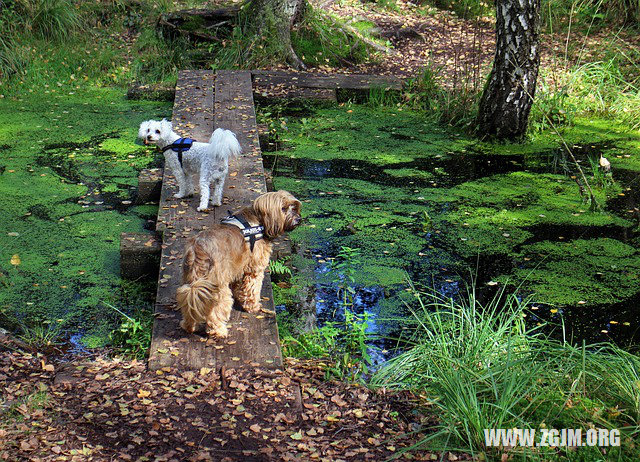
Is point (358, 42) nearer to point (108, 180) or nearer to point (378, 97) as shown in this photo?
point (378, 97)

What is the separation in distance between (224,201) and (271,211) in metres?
1.52

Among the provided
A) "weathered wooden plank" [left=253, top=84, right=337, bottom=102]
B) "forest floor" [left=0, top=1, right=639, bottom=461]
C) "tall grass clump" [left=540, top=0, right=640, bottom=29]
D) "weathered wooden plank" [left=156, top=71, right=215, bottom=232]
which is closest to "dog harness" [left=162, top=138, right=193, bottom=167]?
"weathered wooden plank" [left=156, top=71, right=215, bottom=232]

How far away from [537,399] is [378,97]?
22.3 ft

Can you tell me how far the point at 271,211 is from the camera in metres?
4.17

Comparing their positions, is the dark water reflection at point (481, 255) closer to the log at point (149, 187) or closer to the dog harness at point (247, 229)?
the dog harness at point (247, 229)

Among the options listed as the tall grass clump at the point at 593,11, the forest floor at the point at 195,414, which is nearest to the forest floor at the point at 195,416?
the forest floor at the point at 195,414

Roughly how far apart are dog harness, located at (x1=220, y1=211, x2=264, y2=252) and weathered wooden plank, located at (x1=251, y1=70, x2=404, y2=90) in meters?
5.82

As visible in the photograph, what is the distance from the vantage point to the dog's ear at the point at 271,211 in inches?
164

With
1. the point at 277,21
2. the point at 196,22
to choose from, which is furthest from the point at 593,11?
the point at 196,22

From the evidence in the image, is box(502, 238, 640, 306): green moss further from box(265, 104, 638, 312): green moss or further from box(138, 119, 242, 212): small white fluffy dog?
box(138, 119, 242, 212): small white fluffy dog

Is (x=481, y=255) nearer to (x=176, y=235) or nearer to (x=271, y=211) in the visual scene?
(x=271, y=211)

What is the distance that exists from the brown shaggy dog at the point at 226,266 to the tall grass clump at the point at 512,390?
95 centimetres

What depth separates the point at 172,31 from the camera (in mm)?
10961

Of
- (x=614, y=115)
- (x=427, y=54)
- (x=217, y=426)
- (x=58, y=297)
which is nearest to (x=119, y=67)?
(x=427, y=54)
